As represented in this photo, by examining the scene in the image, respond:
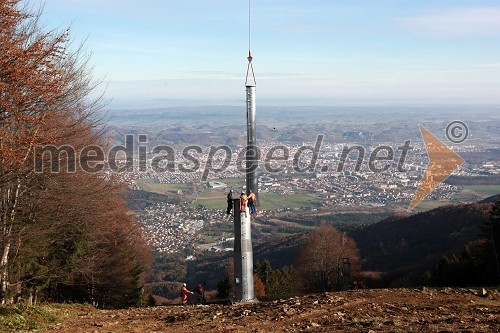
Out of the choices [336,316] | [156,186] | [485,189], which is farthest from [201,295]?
[485,189]

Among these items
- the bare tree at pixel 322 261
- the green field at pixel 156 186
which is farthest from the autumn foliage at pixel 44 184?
the green field at pixel 156 186

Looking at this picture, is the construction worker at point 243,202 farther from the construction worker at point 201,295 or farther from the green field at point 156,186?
the green field at point 156,186

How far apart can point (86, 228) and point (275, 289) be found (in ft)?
56.3

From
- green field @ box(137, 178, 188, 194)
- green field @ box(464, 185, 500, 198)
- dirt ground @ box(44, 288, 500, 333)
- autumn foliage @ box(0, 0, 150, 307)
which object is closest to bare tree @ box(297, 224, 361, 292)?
autumn foliage @ box(0, 0, 150, 307)

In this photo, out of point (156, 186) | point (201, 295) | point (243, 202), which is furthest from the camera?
point (156, 186)

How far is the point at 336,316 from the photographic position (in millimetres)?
11117

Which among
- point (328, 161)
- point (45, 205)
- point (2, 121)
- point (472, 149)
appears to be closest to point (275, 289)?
point (45, 205)

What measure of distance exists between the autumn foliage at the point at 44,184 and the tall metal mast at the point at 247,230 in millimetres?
5268

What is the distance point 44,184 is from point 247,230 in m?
6.47

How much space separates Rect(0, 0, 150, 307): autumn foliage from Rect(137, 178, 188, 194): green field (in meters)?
51.2

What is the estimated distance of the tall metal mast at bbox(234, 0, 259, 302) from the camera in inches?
595

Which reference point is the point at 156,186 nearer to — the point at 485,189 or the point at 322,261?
the point at 485,189

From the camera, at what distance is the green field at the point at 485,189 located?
7119cm

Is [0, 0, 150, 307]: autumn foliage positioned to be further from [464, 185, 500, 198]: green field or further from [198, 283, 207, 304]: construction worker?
[464, 185, 500, 198]: green field
